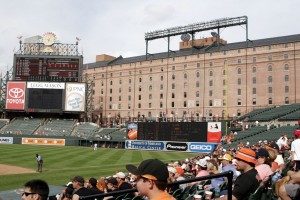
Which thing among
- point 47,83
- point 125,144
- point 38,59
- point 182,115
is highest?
point 38,59

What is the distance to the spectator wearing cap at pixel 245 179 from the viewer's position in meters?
5.59

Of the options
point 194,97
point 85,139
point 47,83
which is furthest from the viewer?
point 194,97

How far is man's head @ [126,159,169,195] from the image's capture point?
358 centimetres

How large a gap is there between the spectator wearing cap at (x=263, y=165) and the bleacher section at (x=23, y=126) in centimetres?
6652

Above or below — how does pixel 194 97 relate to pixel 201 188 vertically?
above

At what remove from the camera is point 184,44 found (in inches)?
3688

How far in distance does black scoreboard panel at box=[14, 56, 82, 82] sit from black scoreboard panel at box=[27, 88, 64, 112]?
9.62ft

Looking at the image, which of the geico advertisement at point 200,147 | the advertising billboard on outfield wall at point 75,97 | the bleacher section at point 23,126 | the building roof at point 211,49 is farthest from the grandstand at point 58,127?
the building roof at point 211,49

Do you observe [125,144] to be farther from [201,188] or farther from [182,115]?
[201,188]

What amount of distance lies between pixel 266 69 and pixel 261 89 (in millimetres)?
4533

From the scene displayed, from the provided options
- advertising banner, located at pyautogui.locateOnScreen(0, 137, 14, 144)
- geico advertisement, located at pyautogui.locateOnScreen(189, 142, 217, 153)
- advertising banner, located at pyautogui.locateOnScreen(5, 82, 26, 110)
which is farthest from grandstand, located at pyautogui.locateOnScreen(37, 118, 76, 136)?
geico advertisement, located at pyautogui.locateOnScreen(189, 142, 217, 153)

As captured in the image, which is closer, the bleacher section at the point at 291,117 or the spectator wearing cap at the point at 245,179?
the spectator wearing cap at the point at 245,179

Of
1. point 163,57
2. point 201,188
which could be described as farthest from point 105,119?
point 201,188

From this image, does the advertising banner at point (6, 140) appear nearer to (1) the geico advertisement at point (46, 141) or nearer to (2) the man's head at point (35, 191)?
(1) the geico advertisement at point (46, 141)
